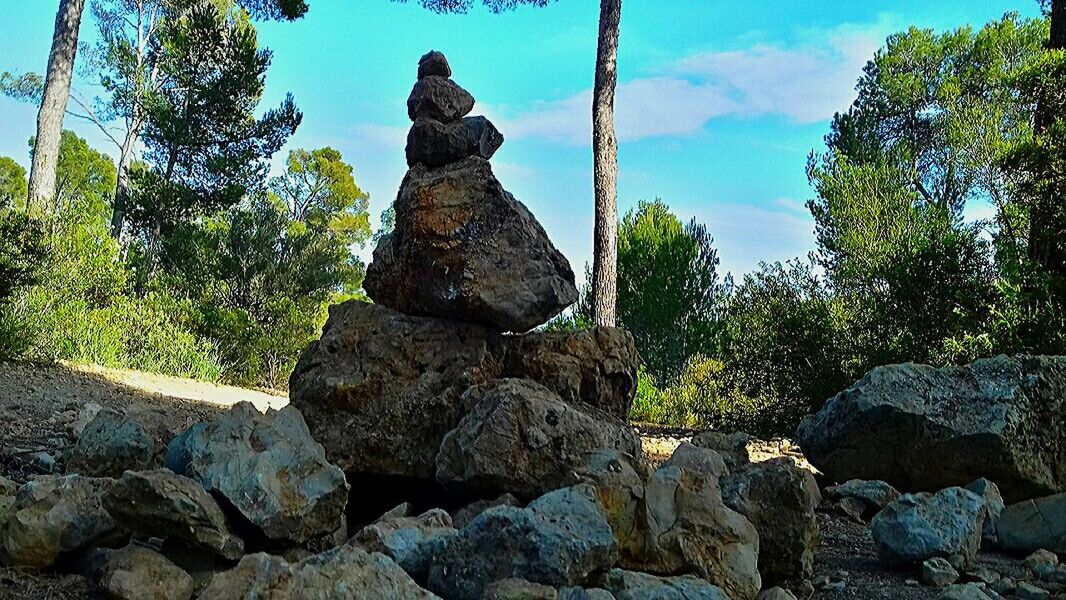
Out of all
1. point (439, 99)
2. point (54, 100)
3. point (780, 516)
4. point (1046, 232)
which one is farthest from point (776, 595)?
point (54, 100)

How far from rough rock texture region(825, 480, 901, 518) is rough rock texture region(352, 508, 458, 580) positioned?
3.38 meters

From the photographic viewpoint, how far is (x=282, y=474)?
3740 millimetres

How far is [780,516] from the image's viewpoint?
13.1ft

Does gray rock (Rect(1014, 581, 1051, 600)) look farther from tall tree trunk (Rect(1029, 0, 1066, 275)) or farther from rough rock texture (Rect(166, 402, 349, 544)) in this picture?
tall tree trunk (Rect(1029, 0, 1066, 275))

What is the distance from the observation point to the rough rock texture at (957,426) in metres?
5.67

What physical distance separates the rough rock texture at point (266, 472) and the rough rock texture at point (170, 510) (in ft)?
0.45

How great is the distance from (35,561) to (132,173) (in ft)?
61.4

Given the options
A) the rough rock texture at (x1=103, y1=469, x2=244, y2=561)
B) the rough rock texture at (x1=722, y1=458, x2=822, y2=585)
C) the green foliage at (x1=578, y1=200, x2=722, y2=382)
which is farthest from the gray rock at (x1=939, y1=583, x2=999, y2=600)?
the green foliage at (x1=578, y1=200, x2=722, y2=382)

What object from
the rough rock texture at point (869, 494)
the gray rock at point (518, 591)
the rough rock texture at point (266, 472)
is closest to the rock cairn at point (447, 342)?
the rough rock texture at point (266, 472)

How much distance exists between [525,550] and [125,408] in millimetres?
6206

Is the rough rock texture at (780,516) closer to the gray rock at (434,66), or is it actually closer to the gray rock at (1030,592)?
the gray rock at (1030,592)

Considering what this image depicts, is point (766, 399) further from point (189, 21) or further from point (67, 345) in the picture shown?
point (189, 21)

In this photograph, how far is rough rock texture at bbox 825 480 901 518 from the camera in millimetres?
5820

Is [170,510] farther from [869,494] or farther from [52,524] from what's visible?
[869,494]
